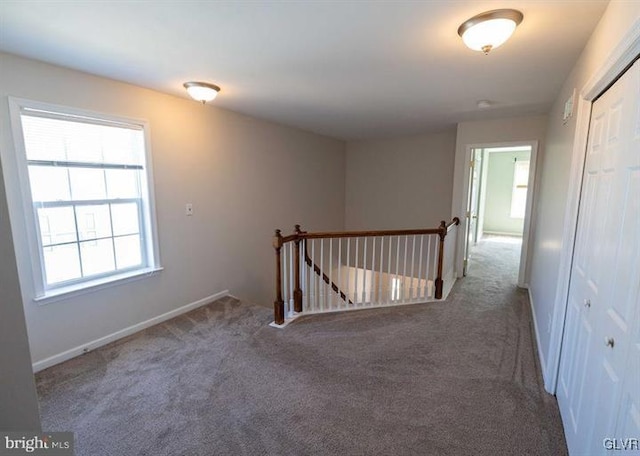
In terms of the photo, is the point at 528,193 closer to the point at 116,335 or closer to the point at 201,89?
the point at 201,89

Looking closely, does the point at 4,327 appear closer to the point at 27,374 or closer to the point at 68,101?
the point at 27,374

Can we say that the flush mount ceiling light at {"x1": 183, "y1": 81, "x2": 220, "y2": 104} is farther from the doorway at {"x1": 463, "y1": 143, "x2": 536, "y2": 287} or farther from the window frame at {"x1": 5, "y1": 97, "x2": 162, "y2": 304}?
the doorway at {"x1": 463, "y1": 143, "x2": 536, "y2": 287}

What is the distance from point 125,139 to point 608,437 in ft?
12.3

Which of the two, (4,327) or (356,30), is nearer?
(4,327)

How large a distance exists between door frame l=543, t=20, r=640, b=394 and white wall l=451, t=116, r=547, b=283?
7.01ft

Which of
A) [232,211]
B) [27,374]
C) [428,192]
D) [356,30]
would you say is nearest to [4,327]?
[27,374]

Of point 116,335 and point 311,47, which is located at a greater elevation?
point 311,47

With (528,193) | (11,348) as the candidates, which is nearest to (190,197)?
(11,348)

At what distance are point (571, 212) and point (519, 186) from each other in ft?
23.4

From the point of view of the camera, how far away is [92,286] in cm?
265

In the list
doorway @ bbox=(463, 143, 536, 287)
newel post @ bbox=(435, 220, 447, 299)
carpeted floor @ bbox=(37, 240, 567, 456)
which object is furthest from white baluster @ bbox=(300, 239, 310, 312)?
doorway @ bbox=(463, 143, 536, 287)

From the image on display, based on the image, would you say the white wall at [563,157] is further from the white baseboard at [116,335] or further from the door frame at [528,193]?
the white baseboard at [116,335]

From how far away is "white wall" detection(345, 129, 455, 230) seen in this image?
207 inches

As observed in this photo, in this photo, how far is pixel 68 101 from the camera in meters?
2.43
